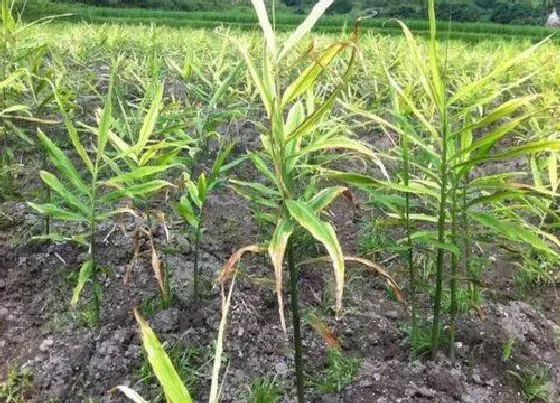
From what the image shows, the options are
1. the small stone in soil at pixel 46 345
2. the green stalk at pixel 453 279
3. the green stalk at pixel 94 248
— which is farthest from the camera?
the small stone in soil at pixel 46 345

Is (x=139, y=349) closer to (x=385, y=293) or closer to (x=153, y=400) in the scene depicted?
(x=153, y=400)

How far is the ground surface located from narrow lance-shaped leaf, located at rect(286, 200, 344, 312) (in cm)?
21

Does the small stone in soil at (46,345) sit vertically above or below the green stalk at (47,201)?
below

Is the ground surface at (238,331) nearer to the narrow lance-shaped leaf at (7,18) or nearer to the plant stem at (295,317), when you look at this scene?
the plant stem at (295,317)

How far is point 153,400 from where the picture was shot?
1.35 meters

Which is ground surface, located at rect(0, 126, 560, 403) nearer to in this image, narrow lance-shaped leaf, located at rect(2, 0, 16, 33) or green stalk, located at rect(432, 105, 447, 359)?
green stalk, located at rect(432, 105, 447, 359)

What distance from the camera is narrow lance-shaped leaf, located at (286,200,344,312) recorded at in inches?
35.1

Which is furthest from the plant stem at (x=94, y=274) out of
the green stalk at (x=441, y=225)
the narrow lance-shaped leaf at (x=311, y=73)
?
the green stalk at (x=441, y=225)

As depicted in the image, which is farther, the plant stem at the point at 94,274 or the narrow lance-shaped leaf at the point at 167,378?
the plant stem at the point at 94,274

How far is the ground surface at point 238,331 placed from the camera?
1388mm

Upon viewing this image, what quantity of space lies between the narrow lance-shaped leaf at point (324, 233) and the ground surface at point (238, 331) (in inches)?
8.4

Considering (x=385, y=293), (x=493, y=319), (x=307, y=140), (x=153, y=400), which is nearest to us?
(x=153, y=400)

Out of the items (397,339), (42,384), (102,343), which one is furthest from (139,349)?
(397,339)

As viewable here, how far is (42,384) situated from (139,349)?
8.9 inches
